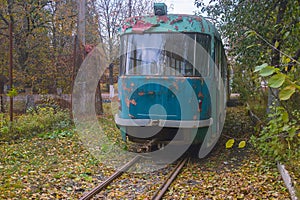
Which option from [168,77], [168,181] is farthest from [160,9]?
[168,181]

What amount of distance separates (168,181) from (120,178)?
1.01 meters

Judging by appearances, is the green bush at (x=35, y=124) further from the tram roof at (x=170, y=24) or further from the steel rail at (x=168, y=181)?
the steel rail at (x=168, y=181)

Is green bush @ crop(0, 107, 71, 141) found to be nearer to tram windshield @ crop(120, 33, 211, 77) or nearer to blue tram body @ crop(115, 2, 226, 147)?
blue tram body @ crop(115, 2, 226, 147)

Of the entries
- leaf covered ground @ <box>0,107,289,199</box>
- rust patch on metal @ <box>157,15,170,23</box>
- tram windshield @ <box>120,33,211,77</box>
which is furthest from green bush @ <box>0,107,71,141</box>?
rust patch on metal @ <box>157,15,170,23</box>

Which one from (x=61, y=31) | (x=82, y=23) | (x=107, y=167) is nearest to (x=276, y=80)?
(x=107, y=167)

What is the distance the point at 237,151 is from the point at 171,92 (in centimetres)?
304

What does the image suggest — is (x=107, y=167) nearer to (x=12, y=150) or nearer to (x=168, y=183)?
(x=168, y=183)

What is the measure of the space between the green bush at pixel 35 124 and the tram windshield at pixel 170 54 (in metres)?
4.43

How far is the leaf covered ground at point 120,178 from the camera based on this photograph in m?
5.83

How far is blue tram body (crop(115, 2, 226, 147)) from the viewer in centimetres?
754

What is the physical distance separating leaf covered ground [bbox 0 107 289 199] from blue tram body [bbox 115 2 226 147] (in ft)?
3.41

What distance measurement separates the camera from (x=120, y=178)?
698 centimetres

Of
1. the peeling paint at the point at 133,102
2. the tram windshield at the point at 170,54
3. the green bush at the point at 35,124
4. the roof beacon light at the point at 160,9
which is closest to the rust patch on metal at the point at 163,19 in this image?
the roof beacon light at the point at 160,9

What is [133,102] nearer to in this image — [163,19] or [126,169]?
[126,169]
